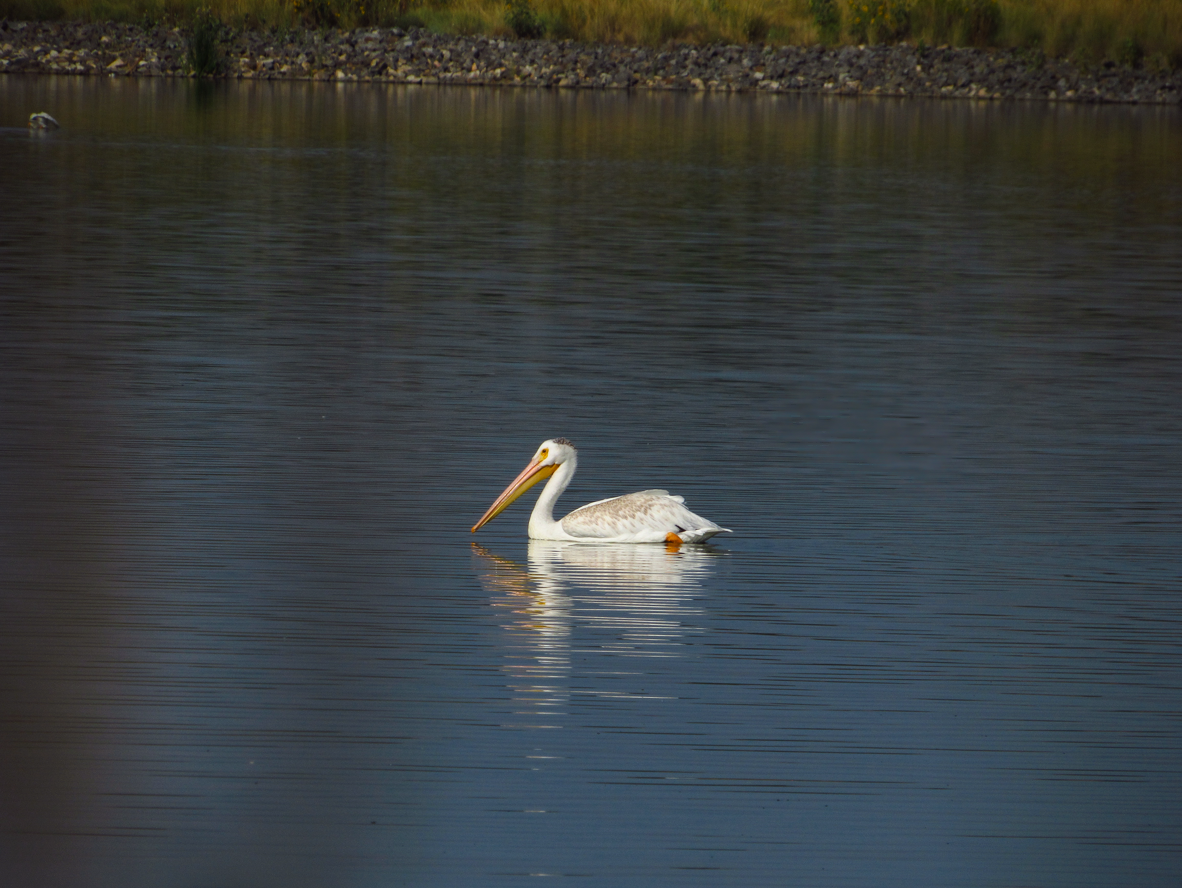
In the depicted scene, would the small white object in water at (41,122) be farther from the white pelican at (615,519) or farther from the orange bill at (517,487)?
the white pelican at (615,519)

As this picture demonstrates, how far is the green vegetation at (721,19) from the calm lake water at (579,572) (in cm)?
3323

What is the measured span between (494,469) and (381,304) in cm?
693

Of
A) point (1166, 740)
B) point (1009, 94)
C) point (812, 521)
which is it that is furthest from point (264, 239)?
point (1009, 94)

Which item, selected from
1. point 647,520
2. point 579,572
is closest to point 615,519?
point 647,520

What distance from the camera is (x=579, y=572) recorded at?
28.7 feet

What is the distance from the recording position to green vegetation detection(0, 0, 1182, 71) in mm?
53688

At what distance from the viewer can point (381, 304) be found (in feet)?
56.3

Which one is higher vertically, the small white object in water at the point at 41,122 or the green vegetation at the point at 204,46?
the green vegetation at the point at 204,46

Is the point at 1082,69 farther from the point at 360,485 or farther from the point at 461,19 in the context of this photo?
the point at 360,485

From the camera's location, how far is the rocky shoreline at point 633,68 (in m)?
51.2

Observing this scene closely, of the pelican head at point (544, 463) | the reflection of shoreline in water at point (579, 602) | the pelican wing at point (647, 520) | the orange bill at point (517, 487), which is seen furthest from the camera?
the pelican head at point (544, 463)

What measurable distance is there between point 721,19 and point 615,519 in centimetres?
4717

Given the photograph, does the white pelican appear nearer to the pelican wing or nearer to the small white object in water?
the pelican wing

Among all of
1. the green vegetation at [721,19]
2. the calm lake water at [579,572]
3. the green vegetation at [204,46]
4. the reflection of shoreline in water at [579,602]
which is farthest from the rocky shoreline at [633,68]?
the reflection of shoreline in water at [579,602]
